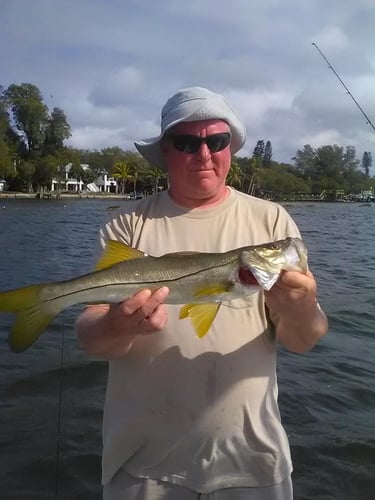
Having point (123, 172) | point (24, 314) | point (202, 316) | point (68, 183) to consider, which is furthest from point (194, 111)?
point (123, 172)

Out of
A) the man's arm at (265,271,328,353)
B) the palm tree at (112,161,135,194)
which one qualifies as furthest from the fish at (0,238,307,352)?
the palm tree at (112,161,135,194)

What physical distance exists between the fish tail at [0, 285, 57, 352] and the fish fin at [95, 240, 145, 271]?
0.36 meters

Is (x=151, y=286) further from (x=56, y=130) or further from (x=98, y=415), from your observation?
(x=56, y=130)

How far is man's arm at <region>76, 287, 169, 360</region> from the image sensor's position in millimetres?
2381

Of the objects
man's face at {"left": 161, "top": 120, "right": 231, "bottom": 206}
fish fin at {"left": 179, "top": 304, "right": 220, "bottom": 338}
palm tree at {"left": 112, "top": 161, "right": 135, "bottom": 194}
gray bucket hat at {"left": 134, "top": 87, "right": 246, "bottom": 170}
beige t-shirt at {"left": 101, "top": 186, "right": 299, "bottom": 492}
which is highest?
gray bucket hat at {"left": 134, "top": 87, "right": 246, "bottom": 170}

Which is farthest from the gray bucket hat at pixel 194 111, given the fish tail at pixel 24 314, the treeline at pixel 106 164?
the treeline at pixel 106 164

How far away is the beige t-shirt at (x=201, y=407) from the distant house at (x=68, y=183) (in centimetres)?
11542

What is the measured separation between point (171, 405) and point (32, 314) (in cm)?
84

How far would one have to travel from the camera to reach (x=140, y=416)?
2582mm

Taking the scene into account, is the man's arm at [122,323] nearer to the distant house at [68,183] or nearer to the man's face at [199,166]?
the man's face at [199,166]

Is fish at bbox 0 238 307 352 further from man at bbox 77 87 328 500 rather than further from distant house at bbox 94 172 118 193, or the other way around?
distant house at bbox 94 172 118 193

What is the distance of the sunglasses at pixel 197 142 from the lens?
2781 mm

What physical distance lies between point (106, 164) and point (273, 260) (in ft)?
488

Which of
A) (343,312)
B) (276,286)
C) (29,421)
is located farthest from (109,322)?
(343,312)
